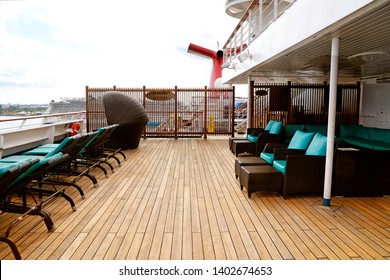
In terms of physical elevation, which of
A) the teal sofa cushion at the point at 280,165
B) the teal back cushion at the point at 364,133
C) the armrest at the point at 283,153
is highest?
the teal back cushion at the point at 364,133

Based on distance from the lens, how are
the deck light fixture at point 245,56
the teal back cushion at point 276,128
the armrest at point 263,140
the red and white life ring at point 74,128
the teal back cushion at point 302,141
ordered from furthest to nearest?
the red and white life ring at point 74,128
the deck light fixture at point 245,56
the teal back cushion at point 276,128
the armrest at point 263,140
the teal back cushion at point 302,141

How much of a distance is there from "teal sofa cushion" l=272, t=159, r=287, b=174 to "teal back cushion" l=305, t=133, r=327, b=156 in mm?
458

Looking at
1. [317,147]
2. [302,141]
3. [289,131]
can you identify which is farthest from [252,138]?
[317,147]

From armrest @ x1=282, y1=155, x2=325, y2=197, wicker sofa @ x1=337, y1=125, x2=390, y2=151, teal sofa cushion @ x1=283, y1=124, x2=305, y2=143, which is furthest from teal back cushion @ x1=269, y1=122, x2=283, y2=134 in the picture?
armrest @ x1=282, y1=155, x2=325, y2=197

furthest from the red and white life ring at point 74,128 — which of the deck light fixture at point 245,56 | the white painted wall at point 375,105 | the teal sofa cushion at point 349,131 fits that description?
the white painted wall at point 375,105

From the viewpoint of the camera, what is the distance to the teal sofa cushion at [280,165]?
474 centimetres

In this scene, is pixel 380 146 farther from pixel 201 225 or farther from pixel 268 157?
pixel 201 225

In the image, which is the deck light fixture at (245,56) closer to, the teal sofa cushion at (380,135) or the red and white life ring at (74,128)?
the teal sofa cushion at (380,135)

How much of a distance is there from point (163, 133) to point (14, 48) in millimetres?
7179

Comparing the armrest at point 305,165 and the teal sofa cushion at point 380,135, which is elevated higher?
the teal sofa cushion at point 380,135

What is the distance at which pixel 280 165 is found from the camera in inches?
191

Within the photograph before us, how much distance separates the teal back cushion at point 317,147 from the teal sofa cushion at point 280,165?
1.50ft

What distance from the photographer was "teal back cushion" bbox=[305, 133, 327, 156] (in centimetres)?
470

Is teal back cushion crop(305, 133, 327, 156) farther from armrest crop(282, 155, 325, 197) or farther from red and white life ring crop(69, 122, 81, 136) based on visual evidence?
red and white life ring crop(69, 122, 81, 136)
